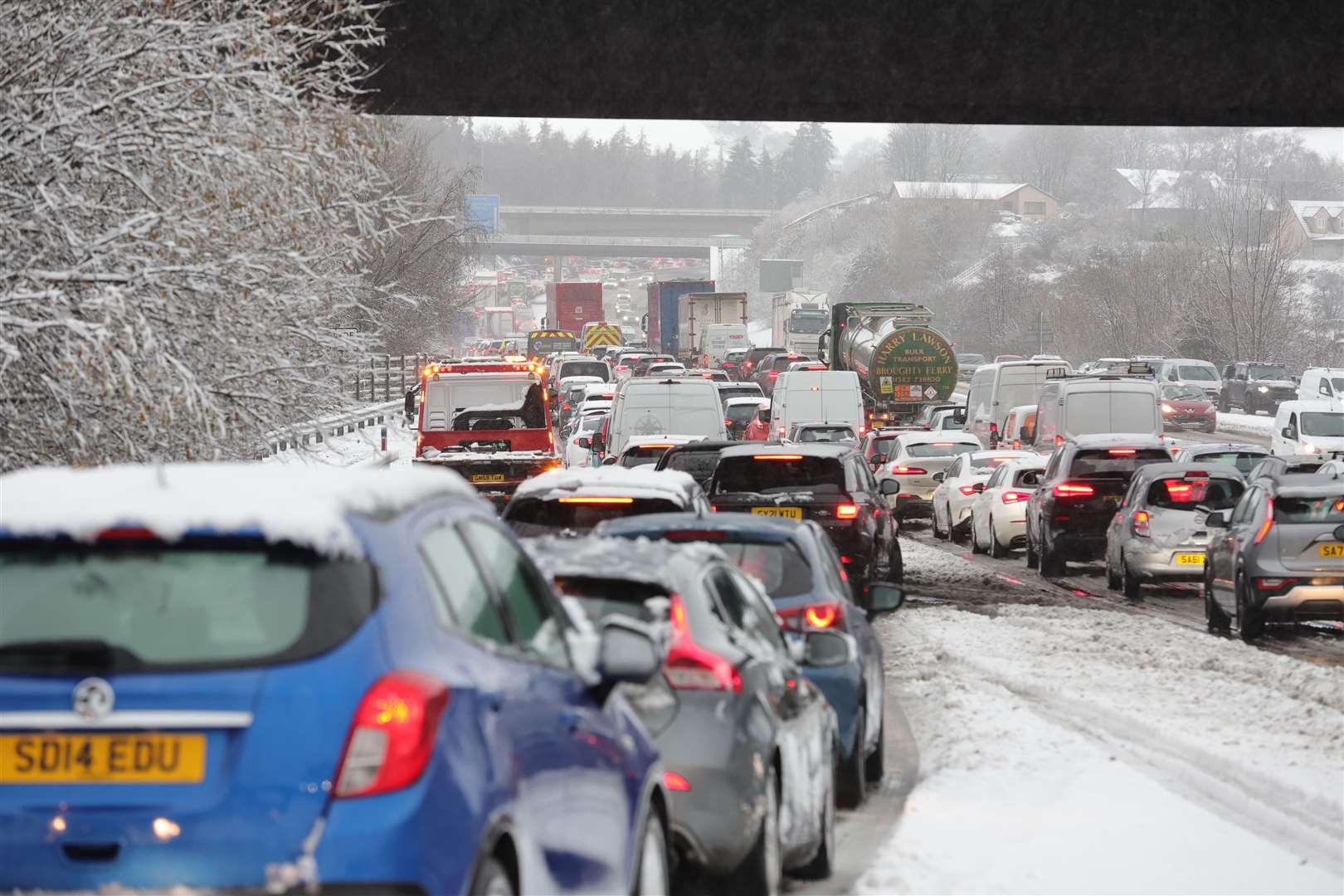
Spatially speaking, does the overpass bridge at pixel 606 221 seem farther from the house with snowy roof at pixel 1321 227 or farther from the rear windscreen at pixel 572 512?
the rear windscreen at pixel 572 512

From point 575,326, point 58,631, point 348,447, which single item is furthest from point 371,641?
point 575,326

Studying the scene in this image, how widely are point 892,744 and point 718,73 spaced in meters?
11.0

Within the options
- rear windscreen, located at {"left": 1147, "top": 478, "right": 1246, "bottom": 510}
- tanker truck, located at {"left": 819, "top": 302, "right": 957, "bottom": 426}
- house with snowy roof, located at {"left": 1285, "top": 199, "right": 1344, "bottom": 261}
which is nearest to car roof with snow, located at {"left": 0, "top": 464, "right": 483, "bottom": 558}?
rear windscreen, located at {"left": 1147, "top": 478, "right": 1246, "bottom": 510}

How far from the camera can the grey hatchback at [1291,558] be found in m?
→ 17.1

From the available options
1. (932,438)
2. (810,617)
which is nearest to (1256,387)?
(932,438)

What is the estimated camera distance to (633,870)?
5633 millimetres

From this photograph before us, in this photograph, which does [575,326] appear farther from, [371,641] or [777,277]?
[371,641]

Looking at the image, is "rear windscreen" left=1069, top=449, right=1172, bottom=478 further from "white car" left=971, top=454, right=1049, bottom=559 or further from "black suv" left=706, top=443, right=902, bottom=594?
"black suv" left=706, top=443, right=902, bottom=594

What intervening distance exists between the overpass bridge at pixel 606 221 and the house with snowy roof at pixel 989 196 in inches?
649

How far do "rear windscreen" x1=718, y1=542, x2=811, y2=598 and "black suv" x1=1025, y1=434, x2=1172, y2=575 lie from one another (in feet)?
51.2

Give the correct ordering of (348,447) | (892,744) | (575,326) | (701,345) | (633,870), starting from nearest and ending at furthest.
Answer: (633,870) < (892,744) < (348,447) < (701,345) < (575,326)

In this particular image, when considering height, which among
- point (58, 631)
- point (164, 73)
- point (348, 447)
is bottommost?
point (348, 447)

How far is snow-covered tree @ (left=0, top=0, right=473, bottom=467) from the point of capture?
13.0 m

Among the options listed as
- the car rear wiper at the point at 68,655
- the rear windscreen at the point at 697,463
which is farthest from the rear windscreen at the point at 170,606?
the rear windscreen at the point at 697,463
